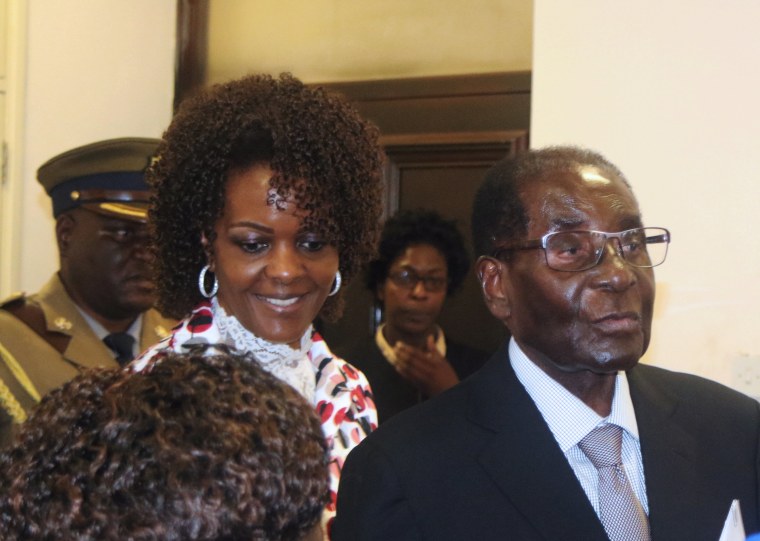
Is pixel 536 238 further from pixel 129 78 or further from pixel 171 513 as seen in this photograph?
pixel 129 78

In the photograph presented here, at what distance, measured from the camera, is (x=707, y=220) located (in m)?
2.47

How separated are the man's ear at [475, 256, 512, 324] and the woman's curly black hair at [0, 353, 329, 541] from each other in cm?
70

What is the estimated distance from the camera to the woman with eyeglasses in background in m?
2.81

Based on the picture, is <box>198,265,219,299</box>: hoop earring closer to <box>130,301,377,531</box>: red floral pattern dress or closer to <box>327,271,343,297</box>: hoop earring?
<box>130,301,377,531</box>: red floral pattern dress

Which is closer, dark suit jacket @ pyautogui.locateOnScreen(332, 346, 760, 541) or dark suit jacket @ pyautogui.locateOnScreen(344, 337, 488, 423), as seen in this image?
dark suit jacket @ pyautogui.locateOnScreen(332, 346, 760, 541)

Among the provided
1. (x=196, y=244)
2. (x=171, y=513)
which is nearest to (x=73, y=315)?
(x=196, y=244)

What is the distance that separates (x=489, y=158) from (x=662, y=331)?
108 centimetres

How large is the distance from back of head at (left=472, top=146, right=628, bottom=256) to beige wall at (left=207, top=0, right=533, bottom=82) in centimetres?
178

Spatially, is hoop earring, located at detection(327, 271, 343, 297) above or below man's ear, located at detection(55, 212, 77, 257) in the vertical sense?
below

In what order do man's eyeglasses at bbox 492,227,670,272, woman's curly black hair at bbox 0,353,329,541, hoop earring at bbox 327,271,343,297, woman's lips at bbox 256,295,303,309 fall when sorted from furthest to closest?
hoop earring at bbox 327,271,343,297
woman's lips at bbox 256,295,303,309
man's eyeglasses at bbox 492,227,670,272
woman's curly black hair at bbox 0,353,329,541

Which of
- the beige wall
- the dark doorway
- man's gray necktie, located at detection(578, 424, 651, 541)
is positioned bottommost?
man's gray necktie, located at detection(578, 424, 651, 541)

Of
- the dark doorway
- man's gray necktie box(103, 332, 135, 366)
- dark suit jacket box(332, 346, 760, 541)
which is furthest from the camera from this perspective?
the dark doorway

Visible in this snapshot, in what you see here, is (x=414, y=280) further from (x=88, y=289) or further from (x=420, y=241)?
(x=88, y=289)

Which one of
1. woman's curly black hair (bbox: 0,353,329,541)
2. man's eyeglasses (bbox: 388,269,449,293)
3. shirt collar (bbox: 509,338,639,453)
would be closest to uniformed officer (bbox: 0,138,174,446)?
man's eyeglasses (bbox: 388,269,449,293)
